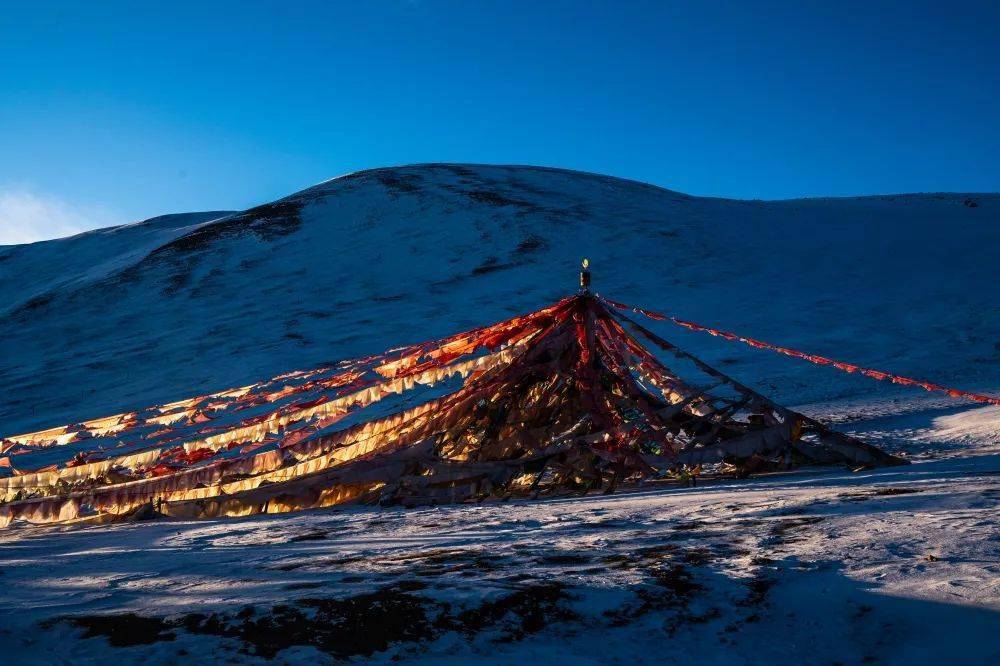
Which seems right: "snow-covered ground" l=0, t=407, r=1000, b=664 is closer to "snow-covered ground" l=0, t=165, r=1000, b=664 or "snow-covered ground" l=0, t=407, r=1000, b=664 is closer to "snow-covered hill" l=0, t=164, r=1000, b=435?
"snow-covered ground" l=0, t=165, r=1000, b=664

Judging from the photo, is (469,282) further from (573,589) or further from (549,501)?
(573,589)

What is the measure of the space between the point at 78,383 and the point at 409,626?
10.6 m

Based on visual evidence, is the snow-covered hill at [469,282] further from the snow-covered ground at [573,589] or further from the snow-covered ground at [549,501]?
the snow-covered ground at [573,589]

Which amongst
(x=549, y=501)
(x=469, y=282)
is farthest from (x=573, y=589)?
(x=469, y=282)

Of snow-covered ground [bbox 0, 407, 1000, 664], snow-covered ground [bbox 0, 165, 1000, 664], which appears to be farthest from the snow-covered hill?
snow-covered ground [bbox 0, 407, 1000, 664]

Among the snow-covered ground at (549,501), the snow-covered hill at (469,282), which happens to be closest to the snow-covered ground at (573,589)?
the snow-covered ground at (549,501)

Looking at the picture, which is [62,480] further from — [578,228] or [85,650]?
[578,228]

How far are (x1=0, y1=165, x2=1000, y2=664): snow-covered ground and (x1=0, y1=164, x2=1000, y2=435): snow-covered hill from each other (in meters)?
0.09

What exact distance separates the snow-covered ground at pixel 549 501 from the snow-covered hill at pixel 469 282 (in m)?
0.09

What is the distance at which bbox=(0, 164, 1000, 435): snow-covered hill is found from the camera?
10320 mm

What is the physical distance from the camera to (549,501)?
4285 millimetres

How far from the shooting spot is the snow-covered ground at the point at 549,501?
6.70 ft

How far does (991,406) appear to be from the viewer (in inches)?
249

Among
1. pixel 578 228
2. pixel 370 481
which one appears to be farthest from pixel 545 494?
pixel 578 228
